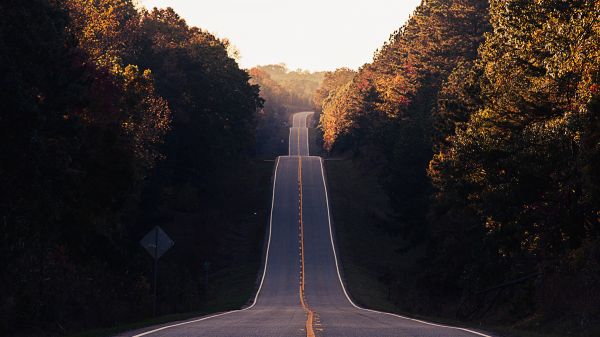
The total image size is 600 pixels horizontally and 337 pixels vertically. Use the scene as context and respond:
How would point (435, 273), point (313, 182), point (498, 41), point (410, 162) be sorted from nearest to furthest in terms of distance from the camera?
1. point (498, 41)
2. point (435, 273)
3. point (410, 162)
4. point (313, 182)

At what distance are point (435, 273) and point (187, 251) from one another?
24.0 meters

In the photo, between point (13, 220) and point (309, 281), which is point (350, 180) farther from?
point (13, 220)

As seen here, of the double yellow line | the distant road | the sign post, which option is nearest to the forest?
the distant road

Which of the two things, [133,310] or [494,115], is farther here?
[494,115]

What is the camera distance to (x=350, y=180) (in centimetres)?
9781

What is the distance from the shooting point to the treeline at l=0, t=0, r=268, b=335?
93.1 ft

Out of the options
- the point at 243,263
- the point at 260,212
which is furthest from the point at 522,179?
the point at 260,212

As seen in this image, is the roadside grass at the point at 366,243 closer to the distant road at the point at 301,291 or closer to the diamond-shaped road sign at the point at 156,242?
the distant road at the point at 301,291

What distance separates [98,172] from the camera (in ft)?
135

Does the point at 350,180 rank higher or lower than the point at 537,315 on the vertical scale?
higher

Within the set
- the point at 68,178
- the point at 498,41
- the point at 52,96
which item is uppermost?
the point at 498,41

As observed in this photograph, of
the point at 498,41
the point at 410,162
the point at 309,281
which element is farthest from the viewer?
the point at 410,162

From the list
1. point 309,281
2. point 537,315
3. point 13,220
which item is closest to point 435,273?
point 309,281

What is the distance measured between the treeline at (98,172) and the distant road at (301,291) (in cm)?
323
